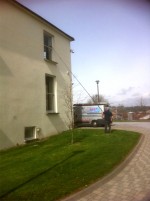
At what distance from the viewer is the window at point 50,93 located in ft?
60.2

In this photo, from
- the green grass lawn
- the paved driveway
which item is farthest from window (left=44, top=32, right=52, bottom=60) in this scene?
the paved driveway

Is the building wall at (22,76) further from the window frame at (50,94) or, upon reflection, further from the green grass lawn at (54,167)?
the green grass lawn at (54,167)

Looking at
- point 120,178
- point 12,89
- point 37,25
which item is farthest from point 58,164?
point 37,25

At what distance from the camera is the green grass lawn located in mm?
7082

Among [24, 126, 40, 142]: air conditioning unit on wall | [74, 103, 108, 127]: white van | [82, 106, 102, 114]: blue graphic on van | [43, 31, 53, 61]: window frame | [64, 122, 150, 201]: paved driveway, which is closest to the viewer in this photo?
[64, 122, 150, 201]: paved driveway

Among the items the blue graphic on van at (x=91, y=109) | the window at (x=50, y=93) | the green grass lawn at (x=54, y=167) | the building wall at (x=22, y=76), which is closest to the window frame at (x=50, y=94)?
the window at (x=50, y=93)

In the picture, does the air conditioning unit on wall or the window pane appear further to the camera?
the window pane

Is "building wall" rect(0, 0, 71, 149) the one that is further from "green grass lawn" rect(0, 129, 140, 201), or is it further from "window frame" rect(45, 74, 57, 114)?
"green grass lawn" rect(0, 129, 140, 201)

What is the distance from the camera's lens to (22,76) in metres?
15.3

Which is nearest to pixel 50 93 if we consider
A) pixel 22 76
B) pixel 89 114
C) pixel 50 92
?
pixel 50 92

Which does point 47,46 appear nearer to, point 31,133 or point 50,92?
point 50,92

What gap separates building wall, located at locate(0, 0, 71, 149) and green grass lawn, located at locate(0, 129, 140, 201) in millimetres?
1370

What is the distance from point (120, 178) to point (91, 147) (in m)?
4.93

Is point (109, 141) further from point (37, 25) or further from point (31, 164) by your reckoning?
point (37, 25)
